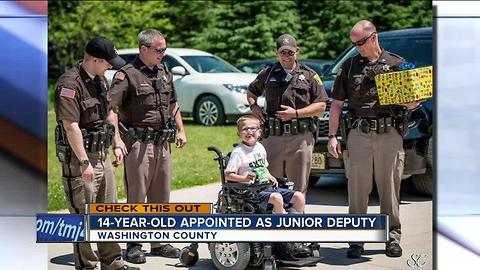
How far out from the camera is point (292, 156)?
5641 mm

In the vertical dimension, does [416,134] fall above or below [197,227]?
above

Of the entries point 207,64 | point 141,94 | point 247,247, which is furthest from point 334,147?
point 207,64

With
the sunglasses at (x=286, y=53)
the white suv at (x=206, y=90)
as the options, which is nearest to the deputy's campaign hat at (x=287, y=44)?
the sunglasses at (x=286, y=53)

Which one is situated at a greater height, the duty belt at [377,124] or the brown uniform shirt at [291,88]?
the brown uniform shirt at [291,88]

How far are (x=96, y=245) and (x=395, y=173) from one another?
1.99m

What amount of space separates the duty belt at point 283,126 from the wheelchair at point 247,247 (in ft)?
1.76

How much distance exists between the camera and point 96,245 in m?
5.20

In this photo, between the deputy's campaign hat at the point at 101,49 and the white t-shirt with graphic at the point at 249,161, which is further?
the white t-shirt with graphic at the point at 249,161

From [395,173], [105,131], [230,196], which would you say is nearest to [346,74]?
[395,173]

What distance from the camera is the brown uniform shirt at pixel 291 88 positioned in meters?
Answer: 5.52

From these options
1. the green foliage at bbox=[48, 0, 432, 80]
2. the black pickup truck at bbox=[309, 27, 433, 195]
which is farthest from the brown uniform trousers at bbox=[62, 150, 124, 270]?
the green foliage at bbox=[48, 0, 432, 80]

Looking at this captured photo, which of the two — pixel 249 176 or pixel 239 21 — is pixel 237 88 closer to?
pixel 239 21

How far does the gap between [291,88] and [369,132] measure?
583 millimetres

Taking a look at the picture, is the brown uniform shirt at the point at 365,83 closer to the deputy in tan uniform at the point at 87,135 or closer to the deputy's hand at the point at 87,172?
the deputy in tan uniform at the point at 87,135
